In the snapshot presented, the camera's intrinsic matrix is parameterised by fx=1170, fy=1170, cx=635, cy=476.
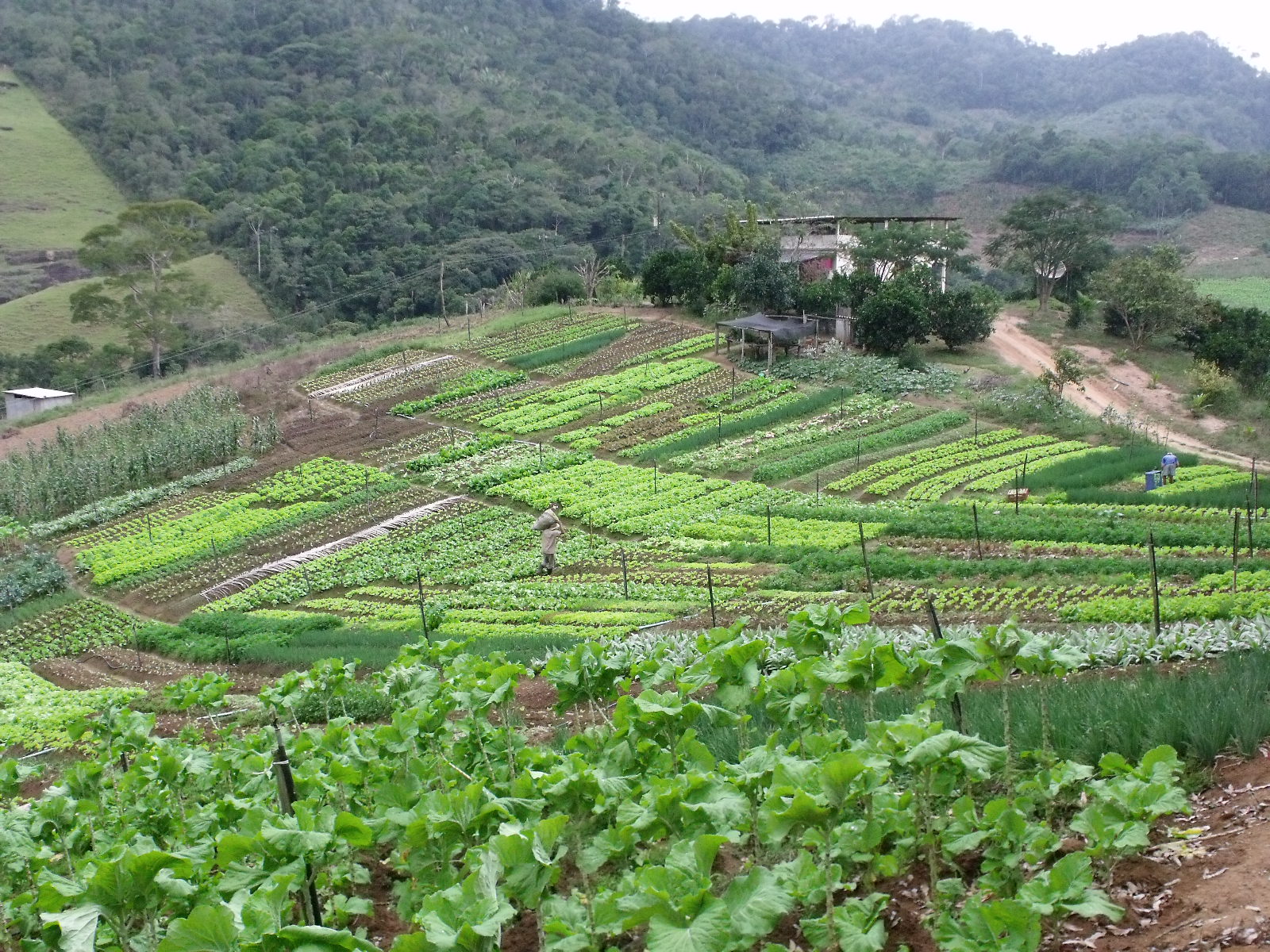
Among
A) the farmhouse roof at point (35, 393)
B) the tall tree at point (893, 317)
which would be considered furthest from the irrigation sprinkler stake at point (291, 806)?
the farmhouse roof at point (35, 393)

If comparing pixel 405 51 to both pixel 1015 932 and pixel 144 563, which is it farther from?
pixel 1015 932

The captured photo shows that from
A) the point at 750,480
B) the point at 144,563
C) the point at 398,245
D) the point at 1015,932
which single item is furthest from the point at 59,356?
the point at 1015,932

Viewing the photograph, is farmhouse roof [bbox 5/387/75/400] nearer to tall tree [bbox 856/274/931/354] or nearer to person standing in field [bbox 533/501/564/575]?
person standing in field [bbox 533/501/564/575]

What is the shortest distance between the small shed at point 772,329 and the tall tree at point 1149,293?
10225mm

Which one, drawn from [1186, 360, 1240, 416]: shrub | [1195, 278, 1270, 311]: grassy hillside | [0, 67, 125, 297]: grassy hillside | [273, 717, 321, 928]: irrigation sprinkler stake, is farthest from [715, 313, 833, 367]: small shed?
[0, 67, 125, 297]: grassy hillside

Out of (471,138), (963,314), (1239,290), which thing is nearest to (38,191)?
(471,138)

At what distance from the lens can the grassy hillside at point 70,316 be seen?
205ft

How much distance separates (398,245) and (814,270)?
27322 mm

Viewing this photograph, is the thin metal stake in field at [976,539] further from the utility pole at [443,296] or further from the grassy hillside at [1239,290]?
the grassy hillside at [1239,290]

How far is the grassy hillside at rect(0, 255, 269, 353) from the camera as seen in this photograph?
62.6 meters

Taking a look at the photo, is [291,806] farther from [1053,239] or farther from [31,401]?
[1053,239]

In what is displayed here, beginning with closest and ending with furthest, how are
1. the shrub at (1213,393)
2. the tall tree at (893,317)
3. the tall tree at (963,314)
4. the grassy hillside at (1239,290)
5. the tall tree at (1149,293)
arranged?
the shrub at (1213,393)
the tall tree at (893,317)
the tall tree at (963,314)
the tall tree at (1149,293)
the grassy hillside at (1239,290)

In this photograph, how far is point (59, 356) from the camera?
2167 inches

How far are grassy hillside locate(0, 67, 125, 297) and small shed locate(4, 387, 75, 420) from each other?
92.5ft
